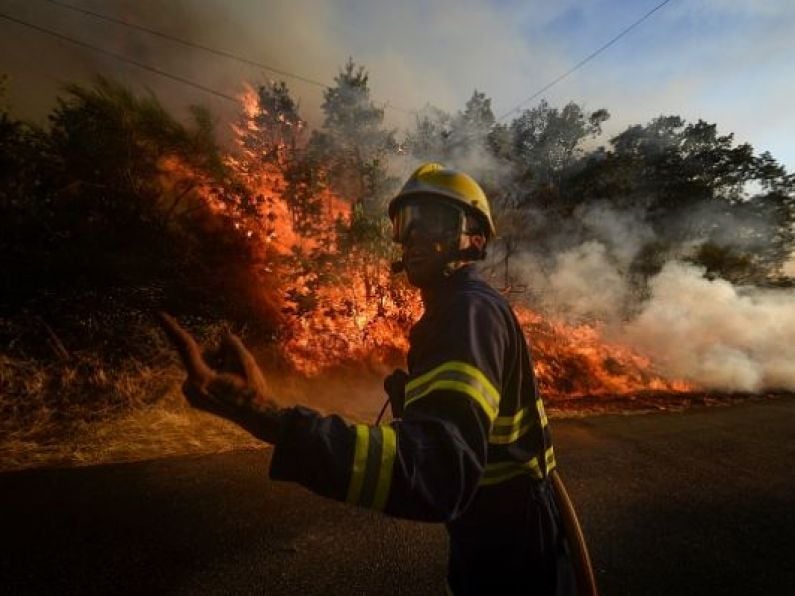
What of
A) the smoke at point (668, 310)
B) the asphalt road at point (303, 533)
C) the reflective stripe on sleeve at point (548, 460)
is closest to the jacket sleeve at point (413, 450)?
the reflective stripe on sleeve at point (548, 460)

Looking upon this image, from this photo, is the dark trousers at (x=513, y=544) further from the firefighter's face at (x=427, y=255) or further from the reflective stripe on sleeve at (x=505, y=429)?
the firefighter's face at (x=427, y=255)

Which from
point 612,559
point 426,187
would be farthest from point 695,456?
point 426,187

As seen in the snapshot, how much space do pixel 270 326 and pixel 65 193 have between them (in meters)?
4.43

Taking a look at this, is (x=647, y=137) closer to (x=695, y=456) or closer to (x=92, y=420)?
(x=695, y=456)

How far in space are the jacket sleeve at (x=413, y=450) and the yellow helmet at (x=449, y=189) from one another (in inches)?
37.5

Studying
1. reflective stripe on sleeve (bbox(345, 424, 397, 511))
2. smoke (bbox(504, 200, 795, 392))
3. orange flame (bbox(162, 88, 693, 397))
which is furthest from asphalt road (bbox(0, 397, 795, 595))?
smoke (bbox(504, 200, 795, 392))

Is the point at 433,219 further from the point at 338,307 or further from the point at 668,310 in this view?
the point at 668,310

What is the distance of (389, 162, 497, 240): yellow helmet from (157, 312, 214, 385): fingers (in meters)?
1.19

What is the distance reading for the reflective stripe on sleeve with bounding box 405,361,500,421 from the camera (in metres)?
1.21

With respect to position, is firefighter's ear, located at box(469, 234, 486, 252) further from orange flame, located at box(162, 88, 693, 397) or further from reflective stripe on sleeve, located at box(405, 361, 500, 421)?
orange flame, located at box(162, 88, 693, 397)

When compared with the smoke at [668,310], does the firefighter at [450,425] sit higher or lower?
lower

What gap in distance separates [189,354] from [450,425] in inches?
24.7

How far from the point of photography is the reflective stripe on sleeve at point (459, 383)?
121 cm

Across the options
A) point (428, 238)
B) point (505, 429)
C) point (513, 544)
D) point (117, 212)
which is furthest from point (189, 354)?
point (117, 212)
